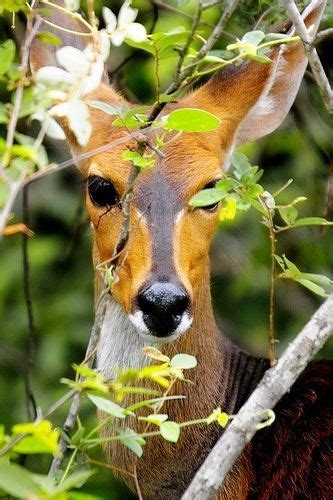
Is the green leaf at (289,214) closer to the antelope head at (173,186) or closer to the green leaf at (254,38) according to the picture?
the antelope head at (173,186)

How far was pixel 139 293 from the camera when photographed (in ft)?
12.3

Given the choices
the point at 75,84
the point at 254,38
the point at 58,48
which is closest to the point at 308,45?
the point at 254,38

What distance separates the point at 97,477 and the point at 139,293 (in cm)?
213

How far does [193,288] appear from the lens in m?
4.20

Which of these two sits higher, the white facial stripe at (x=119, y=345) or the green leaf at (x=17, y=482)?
the green leaf at (x=17, y=482)

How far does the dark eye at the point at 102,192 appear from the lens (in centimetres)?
419

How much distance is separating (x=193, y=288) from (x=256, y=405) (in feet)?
3.68

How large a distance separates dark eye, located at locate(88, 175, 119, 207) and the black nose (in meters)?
0.60

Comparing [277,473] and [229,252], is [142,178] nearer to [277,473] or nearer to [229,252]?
[277,473]

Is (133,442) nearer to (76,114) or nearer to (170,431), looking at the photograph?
(170,431)

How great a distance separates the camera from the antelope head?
3.74m

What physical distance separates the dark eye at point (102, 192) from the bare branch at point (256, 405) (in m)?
1.21

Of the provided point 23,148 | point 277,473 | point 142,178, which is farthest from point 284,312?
point 23,148

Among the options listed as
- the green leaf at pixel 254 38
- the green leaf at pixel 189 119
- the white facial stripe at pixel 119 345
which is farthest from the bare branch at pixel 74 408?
the white facial stripe at pixel 119 345
